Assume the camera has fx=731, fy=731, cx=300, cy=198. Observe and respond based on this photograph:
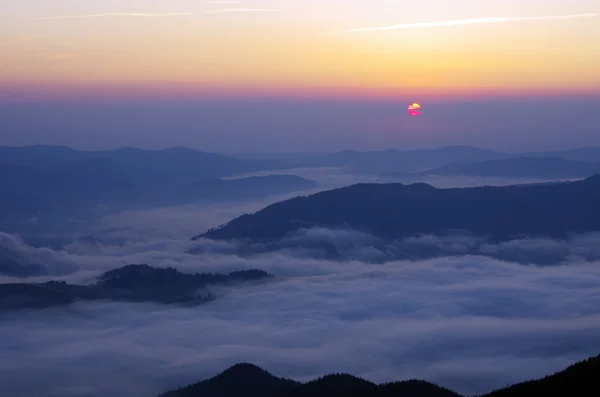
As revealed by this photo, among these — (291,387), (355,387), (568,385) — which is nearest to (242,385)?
(291,387)

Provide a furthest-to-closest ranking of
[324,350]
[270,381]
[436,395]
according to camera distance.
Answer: [324,350] < [270,381] < [436,395]

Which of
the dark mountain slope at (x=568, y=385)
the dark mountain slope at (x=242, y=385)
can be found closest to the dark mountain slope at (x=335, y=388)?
the dark mountain slope at (x=242, y=385)

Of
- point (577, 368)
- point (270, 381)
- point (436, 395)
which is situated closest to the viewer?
point (577, 368)

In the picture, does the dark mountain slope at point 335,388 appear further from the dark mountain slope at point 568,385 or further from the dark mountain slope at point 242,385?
the dark mountain slope at point 568,385

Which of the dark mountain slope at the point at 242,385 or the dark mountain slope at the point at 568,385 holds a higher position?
the dark mountain slope at the point at 242,385

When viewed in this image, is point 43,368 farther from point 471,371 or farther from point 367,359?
point 471,371

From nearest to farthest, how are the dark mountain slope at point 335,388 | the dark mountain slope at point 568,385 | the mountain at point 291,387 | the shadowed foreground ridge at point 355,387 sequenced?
the dark mountain slope at point 568,385, the shadowed foreground ridge at point 355,387, the mountain at point 291,387, the dark mountain slope at point 335,388

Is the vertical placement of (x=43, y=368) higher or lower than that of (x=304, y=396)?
higher

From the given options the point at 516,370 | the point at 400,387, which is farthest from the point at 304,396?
the point at 516,370

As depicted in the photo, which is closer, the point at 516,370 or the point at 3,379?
the point at 516,370
